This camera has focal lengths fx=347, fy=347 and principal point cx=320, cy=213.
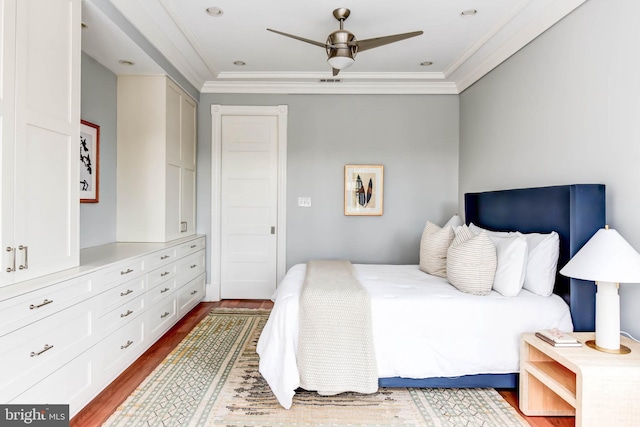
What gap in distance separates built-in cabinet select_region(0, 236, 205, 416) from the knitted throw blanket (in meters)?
1.21

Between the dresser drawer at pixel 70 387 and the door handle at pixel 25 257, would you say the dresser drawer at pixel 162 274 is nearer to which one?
the dresser drawer at pixel 70 387

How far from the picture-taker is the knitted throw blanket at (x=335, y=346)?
6.63 ft

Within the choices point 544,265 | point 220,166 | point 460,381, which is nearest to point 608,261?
point 544,265

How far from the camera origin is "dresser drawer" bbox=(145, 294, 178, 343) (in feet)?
9.15

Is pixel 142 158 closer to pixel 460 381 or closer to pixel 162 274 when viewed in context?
pixel 162 274

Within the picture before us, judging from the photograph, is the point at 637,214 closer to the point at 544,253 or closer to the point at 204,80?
the point at 544,253

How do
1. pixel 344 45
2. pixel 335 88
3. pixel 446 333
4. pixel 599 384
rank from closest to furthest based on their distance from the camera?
1. pixel 599 384
2. pixel 446 333
3. pixel 344 45
4. pixel 335 88

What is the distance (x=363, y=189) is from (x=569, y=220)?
7.50ft

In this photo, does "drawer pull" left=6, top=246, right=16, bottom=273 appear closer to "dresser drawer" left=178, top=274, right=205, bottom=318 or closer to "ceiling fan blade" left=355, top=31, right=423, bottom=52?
"dresser drawer" left=178, top=274, right=205, bottom=318

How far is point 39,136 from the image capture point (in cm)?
173

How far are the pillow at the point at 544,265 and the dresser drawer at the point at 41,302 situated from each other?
2.70m

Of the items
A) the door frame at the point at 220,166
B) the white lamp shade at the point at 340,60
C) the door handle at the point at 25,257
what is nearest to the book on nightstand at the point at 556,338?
the white lamp shade at the point at 340,60

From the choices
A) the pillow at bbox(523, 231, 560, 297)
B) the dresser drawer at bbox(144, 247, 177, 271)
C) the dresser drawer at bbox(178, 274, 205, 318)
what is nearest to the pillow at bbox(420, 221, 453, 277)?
the pillow at bbox(523, 231, 560, 297)

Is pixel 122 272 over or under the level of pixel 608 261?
under
